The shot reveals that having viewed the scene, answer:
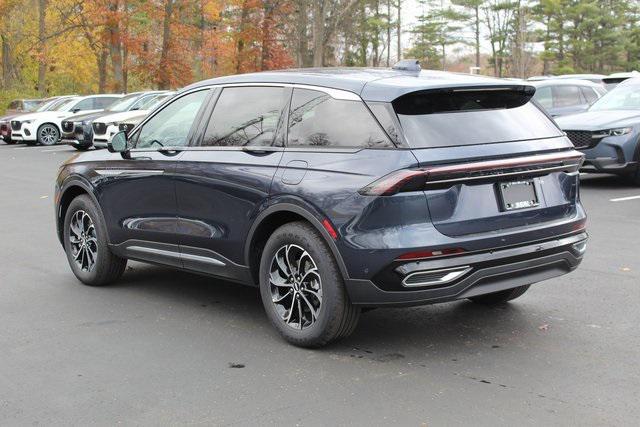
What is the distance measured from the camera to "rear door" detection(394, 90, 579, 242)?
15.4 feet

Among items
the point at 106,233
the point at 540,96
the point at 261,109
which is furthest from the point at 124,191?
the point at 540,96

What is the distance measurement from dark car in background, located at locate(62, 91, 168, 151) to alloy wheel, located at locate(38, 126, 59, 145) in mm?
3798

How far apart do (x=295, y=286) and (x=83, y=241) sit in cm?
267

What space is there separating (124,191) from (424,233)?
2880mm

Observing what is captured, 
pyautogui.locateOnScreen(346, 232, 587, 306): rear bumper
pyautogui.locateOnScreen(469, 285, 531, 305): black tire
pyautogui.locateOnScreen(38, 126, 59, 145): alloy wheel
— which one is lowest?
pyautogui.locateOnScreen(38, 126, 59, 145): alloy wheel

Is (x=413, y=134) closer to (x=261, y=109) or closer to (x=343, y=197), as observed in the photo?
(x=343, y=197)

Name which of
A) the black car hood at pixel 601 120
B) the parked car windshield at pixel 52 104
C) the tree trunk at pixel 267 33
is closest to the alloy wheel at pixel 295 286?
the black car hood at pixel 601 120

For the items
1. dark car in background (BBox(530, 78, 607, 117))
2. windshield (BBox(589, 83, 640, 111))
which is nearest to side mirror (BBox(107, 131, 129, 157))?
windshield (BBox(589, 83, 640, 111))

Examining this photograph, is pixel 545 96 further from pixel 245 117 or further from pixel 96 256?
pixel 245 117

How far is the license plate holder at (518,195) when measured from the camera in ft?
16.1

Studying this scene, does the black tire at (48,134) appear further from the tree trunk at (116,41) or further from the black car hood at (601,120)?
the black car hood at (601,120)

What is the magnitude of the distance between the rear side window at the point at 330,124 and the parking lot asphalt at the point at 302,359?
49.7 inches

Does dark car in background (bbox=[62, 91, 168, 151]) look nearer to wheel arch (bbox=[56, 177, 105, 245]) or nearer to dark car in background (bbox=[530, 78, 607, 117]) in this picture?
dark car in background (bbox=[530, 78, 607, 117])

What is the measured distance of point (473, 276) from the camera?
4.73 meters
